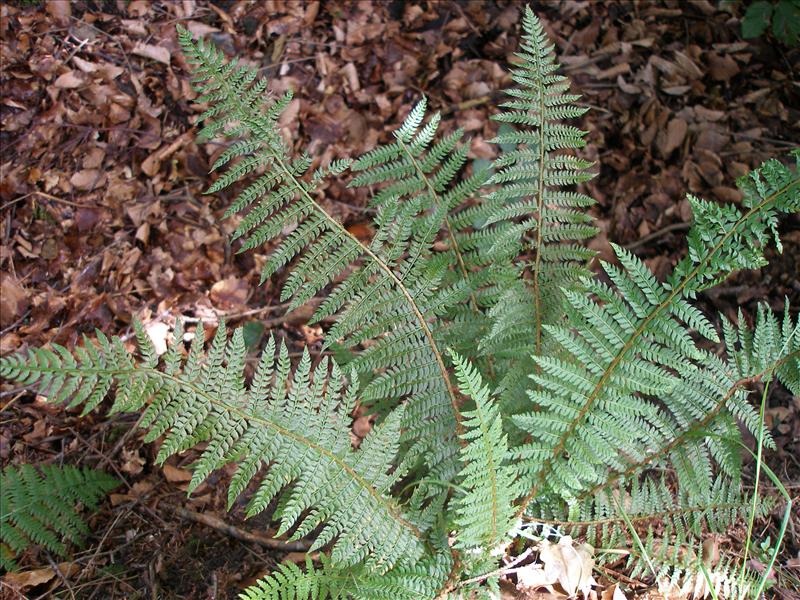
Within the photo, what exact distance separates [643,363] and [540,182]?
633mm

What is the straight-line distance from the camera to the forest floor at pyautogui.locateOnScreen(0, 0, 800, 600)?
2590mm

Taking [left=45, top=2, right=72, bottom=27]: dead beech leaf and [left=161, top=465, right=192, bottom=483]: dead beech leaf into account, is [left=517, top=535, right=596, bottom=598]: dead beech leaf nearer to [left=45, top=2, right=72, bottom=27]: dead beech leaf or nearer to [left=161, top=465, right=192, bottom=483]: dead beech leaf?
[left=161, top=465, right=192, bottom=483]: dead beech leaf

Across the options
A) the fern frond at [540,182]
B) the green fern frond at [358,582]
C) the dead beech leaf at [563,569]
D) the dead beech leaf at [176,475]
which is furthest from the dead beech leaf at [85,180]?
the dead beech leaf at [563,569]

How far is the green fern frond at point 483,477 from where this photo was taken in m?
1.48

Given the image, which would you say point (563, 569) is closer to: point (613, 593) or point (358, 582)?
point (613, 593)

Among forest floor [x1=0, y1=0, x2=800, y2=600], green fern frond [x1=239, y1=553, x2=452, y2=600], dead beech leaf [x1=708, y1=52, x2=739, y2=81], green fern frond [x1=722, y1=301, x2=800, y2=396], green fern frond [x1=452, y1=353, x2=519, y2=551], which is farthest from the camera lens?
dead beech leaf [x1=708, y1=52, x2=739, y2=81]

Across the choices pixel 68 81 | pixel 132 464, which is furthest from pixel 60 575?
pixel 68 81

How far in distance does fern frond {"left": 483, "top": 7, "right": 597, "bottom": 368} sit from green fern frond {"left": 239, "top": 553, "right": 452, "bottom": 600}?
61 cm

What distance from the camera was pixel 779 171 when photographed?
162cm

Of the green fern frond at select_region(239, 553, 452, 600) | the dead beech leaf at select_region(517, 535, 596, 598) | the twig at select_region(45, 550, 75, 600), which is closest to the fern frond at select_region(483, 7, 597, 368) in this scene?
the dead beech leaf at select_region(517, 535, 596, 598)

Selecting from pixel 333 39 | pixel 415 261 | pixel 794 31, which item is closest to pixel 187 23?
pixel 333 39

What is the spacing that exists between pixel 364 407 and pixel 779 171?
1553mm

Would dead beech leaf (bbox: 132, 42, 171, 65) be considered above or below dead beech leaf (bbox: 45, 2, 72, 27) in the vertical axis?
below

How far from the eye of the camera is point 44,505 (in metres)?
2.25
